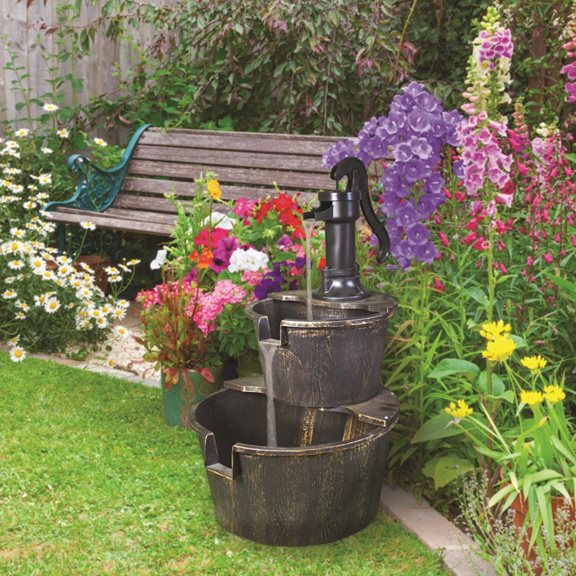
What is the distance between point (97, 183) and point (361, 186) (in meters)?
3.29

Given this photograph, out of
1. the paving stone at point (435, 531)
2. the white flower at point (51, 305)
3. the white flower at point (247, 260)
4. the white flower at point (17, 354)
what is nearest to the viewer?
the paving stone at point (435, 531)

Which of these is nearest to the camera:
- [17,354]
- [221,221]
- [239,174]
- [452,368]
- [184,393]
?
[452,368]

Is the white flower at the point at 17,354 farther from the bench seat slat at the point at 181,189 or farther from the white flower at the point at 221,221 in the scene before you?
the bench seat slat at the point at 181,189

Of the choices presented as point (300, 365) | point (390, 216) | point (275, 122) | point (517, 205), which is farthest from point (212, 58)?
point (300, 365)

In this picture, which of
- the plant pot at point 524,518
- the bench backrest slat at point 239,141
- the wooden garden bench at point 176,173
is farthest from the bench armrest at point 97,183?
the plant pot at point 524,518

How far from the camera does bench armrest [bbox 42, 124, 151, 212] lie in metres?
5.52

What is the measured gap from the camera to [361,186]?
9.16 ft

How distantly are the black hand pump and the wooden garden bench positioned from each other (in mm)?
2281

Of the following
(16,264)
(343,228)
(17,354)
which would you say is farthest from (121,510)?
(16,264)

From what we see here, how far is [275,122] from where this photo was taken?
6289 millimetres

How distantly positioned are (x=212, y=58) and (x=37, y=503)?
13.9 feet

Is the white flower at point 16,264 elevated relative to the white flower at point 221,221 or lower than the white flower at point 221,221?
lower

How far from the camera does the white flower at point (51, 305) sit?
14.4ft

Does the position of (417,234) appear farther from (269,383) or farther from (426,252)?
(269,383)
